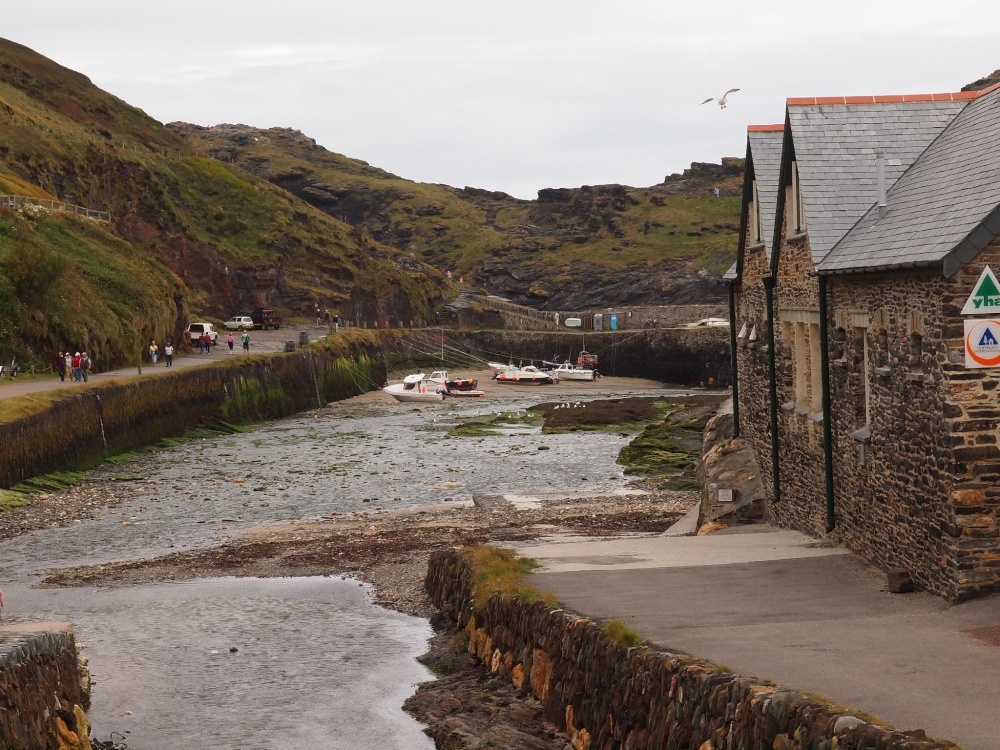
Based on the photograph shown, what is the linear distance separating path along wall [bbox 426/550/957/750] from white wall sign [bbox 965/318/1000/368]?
15.6 ft

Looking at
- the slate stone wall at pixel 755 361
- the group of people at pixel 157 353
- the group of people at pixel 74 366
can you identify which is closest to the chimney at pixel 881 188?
the slate stone wall at pixel 755 361

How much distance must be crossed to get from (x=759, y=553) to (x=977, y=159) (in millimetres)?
6436

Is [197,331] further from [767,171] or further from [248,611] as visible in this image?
[767,171]

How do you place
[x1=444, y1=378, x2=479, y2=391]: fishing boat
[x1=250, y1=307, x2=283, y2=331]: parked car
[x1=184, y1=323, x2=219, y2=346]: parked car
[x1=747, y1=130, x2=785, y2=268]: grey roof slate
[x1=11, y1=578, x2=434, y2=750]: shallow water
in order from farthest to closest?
[x1=250, y1=307, x2=283, y2=331]: parked car
[x1=444, y1=378, x2=479, y2=391]: fishing boat
[x1=184, y1=323, x2=219, y2=346]: parked car
[x1=747, y1=130, x2=785, y2=268]: grey roof slate
[x1=11, y1=578, x2=434, y2=750]: shallow water

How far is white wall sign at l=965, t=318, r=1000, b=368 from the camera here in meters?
13.1

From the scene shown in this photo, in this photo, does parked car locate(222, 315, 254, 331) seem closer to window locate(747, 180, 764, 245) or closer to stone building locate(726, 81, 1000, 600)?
stone building locate(726, 81, 1000, 600)

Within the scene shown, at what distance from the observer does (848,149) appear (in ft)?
63.2

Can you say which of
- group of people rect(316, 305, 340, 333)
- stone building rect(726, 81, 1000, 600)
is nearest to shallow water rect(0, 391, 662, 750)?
stone building rect(726, 81, 1000, 600)

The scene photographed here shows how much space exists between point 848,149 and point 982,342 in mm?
6854

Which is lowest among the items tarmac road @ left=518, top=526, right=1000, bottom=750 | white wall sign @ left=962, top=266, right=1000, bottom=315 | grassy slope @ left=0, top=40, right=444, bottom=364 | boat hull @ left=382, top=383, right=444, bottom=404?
boat hull @ left=382, top=383, right=444, bottom=404

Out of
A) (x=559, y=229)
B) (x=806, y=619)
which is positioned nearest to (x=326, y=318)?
(x=559, y=229)

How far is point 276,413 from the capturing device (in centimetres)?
6378

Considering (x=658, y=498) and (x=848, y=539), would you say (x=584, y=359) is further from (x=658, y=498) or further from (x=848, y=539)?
(x=848, y=539)

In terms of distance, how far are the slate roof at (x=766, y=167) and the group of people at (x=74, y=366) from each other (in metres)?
32.7
